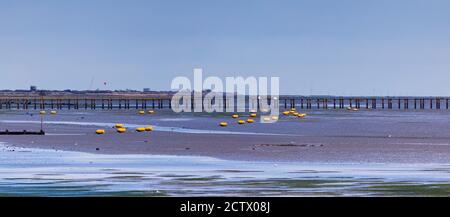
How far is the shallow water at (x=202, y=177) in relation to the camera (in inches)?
922

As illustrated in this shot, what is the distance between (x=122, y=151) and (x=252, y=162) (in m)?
9.11

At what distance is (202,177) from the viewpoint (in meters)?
27.9

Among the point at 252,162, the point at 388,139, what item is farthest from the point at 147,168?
the point at 388,139

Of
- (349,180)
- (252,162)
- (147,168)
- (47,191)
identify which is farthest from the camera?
(252,162)

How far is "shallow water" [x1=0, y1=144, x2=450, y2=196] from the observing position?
23.4 meters

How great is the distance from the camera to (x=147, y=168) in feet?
104

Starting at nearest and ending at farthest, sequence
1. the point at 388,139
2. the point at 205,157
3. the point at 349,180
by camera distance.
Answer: the point at 349,180, the point at 205,157, the point at 388,139

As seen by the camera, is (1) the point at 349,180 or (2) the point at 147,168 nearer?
(1) the point at 349,180

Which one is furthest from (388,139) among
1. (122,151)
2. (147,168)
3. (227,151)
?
(147,168)

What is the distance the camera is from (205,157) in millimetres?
38031
